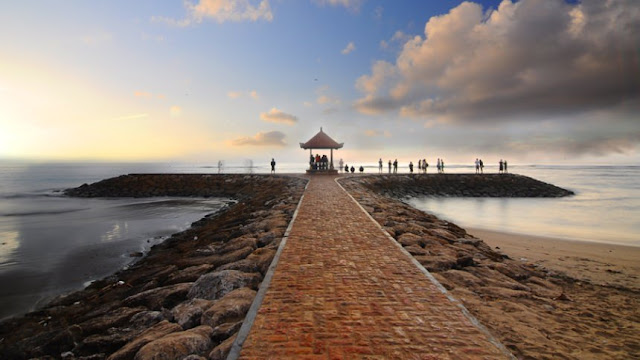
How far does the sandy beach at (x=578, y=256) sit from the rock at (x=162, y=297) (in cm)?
907

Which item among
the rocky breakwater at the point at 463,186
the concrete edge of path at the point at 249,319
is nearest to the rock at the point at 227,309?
the concrete edge of path at the point at 249,319

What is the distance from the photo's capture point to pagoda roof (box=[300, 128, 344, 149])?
2831cm

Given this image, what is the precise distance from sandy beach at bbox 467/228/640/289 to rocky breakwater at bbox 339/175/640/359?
1043 millimetres

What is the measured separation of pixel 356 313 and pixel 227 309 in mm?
1812

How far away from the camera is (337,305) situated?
4.21 metres

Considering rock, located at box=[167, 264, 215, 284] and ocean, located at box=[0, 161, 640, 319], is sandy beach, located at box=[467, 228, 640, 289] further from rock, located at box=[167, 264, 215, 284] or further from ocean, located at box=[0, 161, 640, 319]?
rock, located at box=[167, 264, 215, 284]

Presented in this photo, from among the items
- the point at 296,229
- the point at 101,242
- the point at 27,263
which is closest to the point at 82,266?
the point at 27,263

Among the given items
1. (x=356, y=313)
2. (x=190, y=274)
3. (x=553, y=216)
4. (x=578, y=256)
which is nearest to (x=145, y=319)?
(x=190, y=274)

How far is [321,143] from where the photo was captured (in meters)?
28.4

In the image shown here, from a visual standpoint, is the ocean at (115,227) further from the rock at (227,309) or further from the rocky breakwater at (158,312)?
the rock at (227,309)

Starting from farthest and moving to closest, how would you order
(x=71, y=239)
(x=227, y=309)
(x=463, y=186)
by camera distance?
(x=463, y=186) < (x=71, y=239) < (x=227, y=309)

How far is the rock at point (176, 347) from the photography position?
3.56 meters

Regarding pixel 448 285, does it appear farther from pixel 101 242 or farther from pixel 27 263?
pixel 101 242

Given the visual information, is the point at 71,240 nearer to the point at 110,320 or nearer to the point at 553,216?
the point at 110,320
